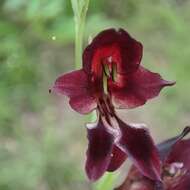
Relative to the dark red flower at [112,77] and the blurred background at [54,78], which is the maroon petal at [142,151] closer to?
the dark red flower at [112,77]

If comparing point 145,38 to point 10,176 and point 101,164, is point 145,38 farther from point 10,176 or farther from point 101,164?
point 101,164

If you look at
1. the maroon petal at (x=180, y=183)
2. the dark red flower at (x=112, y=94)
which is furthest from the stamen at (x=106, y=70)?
the maroon petal at (x=180, y=183)

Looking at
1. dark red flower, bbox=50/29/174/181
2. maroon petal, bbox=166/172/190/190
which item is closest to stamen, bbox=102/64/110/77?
dark red flower, bbox=50/29/174/181

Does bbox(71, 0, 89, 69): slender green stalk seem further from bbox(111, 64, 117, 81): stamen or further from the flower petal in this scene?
the flower petal

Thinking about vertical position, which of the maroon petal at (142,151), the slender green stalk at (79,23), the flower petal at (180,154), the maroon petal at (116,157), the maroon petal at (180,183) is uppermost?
the slender green stalk at (79,23)

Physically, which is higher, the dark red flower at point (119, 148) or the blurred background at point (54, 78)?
the dark red flower at point (119, 148)

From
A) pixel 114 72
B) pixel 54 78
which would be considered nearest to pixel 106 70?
pixel 114 72

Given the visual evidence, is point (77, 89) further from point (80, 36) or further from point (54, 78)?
point (54, 78)

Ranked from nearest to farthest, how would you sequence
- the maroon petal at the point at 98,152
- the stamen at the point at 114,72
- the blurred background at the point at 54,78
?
the maroon petal at the point at 98,152 < the stamen at the point at 114,72 < the blurred background at the point at 54,78
